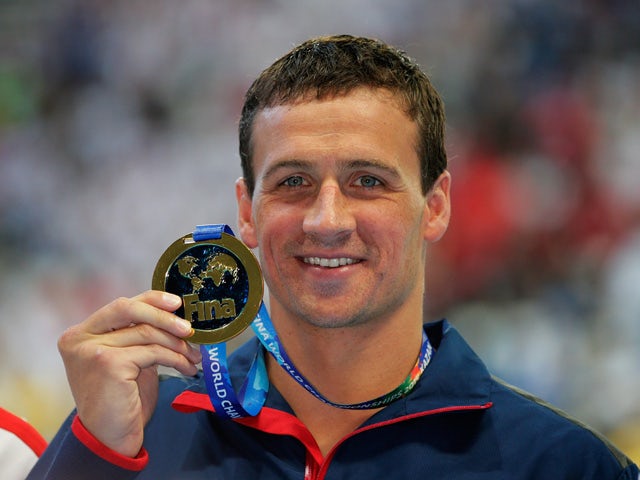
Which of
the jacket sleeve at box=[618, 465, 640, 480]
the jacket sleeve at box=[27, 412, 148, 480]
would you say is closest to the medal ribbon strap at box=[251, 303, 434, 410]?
the jacket sleeve at box=[27, 412, 148, 480]

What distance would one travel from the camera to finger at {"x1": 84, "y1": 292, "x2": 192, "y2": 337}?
210 cm

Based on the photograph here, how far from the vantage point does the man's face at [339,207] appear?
2293 mm

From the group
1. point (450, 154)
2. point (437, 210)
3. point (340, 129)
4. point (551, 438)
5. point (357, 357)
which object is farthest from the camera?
point (450, 154)

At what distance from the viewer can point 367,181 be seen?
235cm

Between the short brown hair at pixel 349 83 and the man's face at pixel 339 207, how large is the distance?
0.04 metres

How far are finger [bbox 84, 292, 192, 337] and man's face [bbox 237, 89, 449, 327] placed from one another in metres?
0.34

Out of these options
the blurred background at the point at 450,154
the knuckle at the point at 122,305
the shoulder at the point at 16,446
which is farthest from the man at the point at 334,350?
the blurred background at the point at 450,154

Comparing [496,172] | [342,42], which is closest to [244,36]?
[496,172]

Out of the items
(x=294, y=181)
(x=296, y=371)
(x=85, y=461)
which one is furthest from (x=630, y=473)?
(x=85, y=461)

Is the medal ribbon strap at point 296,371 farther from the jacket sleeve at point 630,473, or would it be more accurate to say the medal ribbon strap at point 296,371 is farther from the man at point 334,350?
the jacket sleeve at point 630,473

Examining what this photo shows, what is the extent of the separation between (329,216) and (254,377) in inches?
21.3

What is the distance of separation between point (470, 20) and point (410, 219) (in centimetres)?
319

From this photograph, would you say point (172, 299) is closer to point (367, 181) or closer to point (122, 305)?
point (122, 305)

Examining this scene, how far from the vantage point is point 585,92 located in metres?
5.08
